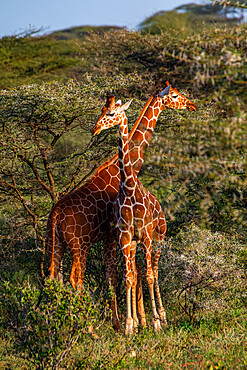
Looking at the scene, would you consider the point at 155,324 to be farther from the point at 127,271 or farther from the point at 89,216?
the point at 89,216

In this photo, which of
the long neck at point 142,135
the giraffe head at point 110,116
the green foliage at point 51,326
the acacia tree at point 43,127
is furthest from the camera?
the acacia tree at point 43,127

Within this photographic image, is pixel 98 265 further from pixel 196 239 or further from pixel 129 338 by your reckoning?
pixel 129 338

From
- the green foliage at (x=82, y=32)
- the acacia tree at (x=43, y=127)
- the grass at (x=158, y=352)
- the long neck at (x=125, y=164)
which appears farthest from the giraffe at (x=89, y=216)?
the green foliage at (x=82, y=32)

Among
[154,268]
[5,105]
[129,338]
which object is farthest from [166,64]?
[129,338]

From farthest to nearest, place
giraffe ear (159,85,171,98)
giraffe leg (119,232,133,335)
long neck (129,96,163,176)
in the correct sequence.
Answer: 1. giraffe ear (159,85,171,98)
2. long neck (129,96,163,176)
3. giraffe leg (119,232,133,335)

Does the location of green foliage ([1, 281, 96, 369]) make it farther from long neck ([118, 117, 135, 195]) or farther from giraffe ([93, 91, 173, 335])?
long neck ([118, 117, 135, 195])

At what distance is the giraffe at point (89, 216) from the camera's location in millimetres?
5648

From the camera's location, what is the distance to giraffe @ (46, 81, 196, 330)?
18.5 ft

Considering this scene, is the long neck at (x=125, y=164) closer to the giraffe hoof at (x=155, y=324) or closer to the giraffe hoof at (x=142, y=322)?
the giraffe hoof at (x=155, y=324)

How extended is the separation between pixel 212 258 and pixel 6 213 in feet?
20.2

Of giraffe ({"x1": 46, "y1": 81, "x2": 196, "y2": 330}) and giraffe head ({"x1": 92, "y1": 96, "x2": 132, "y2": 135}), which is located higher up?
giraffe head ({"x1": 92, "y1": 96, "x2": 132, "y2": 135})

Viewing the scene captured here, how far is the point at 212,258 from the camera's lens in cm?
619

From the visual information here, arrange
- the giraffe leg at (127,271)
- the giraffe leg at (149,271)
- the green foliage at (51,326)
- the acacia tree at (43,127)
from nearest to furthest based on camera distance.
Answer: the green foliage at (51,326)
the giraffe leg at (127,271)
the giraffe leg at (149,271)
the acacia tree at (43,127)

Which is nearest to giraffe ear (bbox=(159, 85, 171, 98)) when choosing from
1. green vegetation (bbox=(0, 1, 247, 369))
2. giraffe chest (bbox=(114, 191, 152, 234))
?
green vegetation (bbox=(0, 1, 247, 369))
